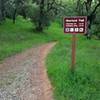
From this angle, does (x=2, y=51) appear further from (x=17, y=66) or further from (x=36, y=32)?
(x=36, y=32)

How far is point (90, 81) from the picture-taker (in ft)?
44.6

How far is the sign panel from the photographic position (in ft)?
46.7

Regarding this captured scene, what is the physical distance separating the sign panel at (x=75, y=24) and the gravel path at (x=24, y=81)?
224cm

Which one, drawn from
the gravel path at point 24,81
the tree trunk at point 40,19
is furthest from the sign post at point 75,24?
the tree trunk at point 40,19

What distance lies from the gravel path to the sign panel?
2.24 meters

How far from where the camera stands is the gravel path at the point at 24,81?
12.4 m

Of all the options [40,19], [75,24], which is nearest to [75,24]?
[75,24]

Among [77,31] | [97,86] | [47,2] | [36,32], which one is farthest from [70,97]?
[47,2]

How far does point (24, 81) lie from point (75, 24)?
3.03 metres

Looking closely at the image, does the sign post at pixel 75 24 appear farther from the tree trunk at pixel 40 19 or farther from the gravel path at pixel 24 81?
the tree trunk at pixel 40 19

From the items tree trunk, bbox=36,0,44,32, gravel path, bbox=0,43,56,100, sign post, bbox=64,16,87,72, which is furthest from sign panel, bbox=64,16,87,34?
tree trunk, bbox=36,0,44,32

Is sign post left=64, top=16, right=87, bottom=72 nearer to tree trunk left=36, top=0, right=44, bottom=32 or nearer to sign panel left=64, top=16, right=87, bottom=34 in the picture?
sign panel left=64, top=16, right=87, bottom=34

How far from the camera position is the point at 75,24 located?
14320 mm

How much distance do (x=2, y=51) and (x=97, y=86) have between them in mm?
12616
